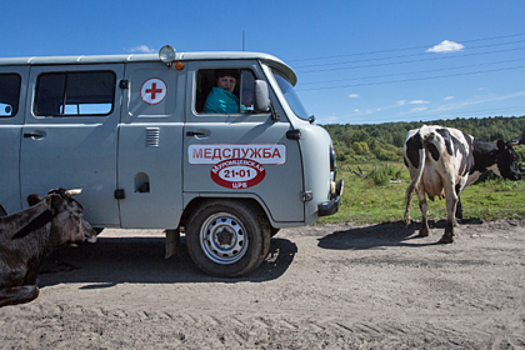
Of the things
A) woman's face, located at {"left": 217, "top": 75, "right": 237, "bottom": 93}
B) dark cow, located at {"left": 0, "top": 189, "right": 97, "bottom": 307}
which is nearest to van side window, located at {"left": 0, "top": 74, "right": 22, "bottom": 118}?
dark cow, located at {"left": 0, "top": 189, "right": 97, "bottom": 307}

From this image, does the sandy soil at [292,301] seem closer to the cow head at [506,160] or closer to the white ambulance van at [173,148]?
the white ambulance van at [173,148]

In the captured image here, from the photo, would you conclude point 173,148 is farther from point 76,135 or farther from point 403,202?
point 403,202

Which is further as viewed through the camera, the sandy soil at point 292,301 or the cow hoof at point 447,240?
the cow hoof at point 447,240

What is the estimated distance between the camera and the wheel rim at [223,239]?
15.8 ft

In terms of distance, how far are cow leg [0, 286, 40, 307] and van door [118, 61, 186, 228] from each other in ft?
4.11

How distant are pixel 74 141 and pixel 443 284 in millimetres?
4852

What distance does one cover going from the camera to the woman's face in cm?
505

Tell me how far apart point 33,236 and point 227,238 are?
7.34 feet

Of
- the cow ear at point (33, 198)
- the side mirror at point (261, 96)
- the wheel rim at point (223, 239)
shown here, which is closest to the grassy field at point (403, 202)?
the wheel rim at point (223, 239)

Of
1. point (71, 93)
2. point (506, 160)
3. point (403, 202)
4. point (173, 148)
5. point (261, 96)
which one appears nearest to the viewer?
point (261, 96)

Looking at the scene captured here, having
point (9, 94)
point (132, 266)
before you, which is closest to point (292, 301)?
point (132, 266)

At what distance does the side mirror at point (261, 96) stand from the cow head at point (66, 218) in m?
2.40

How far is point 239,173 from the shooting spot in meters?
4.69

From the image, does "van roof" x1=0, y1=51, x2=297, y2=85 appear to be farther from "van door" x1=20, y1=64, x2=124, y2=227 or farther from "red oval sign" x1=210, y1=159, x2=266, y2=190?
"red oval sign" x1=210, y1=159, x2=266, y2=190
